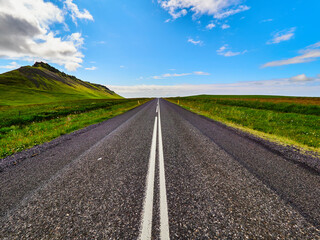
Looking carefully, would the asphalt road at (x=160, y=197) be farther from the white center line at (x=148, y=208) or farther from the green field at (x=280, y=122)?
the green field at (x=280, y=122)

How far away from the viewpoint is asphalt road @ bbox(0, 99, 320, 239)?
6.82 feet

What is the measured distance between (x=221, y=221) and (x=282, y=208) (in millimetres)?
1265

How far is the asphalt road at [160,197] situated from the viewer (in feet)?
6.82

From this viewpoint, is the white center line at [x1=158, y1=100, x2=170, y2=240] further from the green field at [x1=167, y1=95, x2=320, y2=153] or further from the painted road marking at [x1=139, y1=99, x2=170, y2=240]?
the green field at [x1=167, y1=95, x2=320, y2=153]

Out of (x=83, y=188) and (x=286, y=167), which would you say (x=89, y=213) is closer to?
(x=83, y=188)

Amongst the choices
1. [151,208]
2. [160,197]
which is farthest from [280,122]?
[151,208]

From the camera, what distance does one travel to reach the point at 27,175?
3.67 meters

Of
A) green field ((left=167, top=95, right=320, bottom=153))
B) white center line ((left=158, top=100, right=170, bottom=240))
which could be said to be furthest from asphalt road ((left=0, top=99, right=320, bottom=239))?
green field ((left=167, top=95, right=320, bottom=153))

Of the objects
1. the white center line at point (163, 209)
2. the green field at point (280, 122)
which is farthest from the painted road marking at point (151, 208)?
the green field at point (280, 122)

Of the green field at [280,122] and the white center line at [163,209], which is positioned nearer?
the white center line at [163,209]

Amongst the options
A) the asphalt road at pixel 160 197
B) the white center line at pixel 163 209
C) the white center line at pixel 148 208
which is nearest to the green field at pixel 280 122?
the asphalt road at pixel 160 197

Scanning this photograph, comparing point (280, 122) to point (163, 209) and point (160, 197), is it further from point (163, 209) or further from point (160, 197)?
point (163, 209)

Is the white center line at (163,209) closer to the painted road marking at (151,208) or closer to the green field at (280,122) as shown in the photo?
the painted road marking at (151,208)

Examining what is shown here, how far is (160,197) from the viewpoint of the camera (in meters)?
2.76
